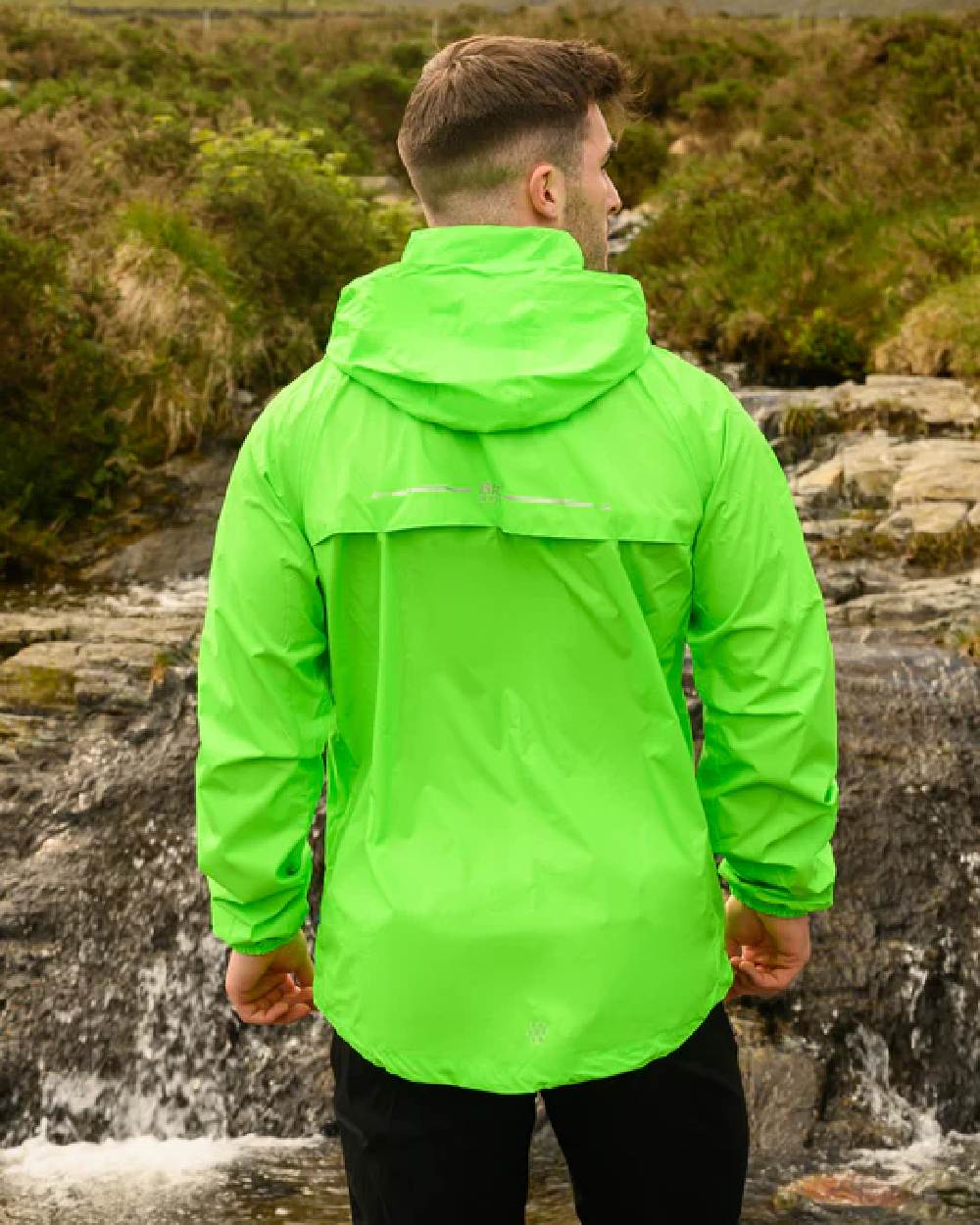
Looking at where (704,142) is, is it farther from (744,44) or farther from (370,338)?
(370,338)

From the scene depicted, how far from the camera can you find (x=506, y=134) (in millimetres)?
1831

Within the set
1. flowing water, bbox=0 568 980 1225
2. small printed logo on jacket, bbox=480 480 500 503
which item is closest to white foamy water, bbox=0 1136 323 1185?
flowing water, bbox=0 568 980 1225

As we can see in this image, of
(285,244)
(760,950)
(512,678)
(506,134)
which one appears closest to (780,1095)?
(760,950)

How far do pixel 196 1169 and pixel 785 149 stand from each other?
13.5 meters

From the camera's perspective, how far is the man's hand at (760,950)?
2.08 meters

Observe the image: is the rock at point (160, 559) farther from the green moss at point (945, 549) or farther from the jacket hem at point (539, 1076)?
the jacket hem at point (539, 1076)

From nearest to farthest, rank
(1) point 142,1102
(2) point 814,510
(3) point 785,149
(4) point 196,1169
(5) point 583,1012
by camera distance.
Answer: (5) point 583,1012
(4) point 196,1169
(1) point 142,1102
(2) point 814,510
(3) point 785,149

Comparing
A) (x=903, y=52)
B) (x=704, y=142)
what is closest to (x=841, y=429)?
(x=903, y=52)

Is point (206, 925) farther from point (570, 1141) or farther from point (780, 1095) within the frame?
point (570, 1141)

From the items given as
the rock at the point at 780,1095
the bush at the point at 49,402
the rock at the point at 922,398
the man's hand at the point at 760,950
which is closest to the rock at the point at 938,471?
the rock at the point at 922,398

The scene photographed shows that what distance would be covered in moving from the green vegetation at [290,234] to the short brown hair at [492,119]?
6.96 m

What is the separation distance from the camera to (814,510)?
8.67m

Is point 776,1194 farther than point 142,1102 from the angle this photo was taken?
No

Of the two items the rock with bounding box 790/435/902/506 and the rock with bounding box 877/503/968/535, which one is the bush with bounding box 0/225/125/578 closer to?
the rock with bounding box 790/435/902/506
